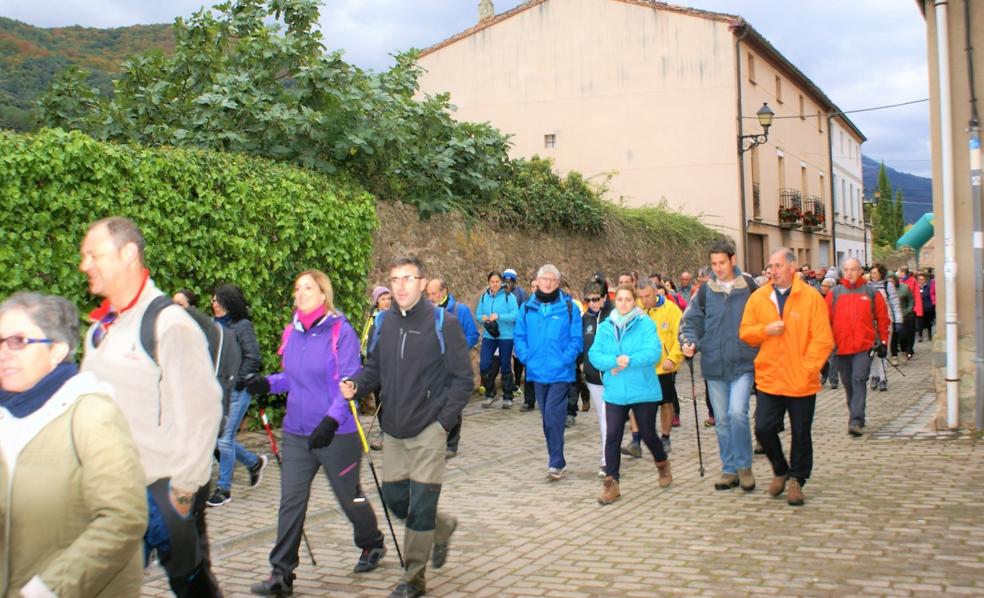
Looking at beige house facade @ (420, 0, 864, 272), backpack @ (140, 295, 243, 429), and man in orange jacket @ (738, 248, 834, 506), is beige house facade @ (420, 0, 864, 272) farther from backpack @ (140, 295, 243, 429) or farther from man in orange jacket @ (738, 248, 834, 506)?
backpack @ (140, 295, 243, 429)

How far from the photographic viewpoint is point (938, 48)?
10.2 m

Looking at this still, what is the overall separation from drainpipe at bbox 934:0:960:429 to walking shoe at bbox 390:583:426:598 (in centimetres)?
702

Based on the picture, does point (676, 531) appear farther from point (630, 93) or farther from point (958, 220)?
point (630, 93)

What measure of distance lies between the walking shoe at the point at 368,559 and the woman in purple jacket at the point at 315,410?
0.79 feet

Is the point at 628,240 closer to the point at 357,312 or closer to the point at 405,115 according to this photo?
the point at 405,115

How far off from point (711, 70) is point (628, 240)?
10.1 metres

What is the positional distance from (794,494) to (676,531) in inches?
46.2

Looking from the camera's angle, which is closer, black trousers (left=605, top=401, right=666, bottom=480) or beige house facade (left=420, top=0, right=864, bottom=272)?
black trousers (left=605, top=401, right=666, bottom=480)

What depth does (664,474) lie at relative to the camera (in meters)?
8.10

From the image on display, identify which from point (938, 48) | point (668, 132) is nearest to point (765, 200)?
point (668, 132)

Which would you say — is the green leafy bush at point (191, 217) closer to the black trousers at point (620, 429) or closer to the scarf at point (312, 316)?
the scarf at point (312, 316)

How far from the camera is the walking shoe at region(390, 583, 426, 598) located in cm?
518

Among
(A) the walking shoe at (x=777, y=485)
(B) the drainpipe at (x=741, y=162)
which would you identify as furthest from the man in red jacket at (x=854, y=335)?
(B) the drainpipe at (x=741, y=162)

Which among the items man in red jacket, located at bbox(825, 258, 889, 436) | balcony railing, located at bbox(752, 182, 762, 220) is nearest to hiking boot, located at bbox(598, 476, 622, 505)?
man in red jacket, located at bbox(825, 258, 889, 436)
